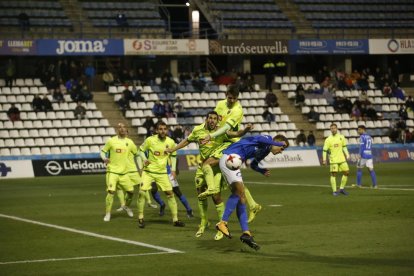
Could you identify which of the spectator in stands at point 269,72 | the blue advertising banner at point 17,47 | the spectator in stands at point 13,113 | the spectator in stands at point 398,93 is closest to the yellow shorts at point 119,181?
the spectator in stands at point 13,113

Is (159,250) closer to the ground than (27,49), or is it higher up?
closer to the ground

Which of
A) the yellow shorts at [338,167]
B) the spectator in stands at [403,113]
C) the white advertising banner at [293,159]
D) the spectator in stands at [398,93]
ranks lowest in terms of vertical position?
the white advertising banner at [293,159]

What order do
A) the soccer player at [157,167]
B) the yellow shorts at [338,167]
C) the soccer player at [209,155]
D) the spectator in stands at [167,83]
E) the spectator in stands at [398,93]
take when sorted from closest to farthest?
the soccer player at [209,155], the soccer player at [157,167], the yellow shorts at [338,167], the spectator in stands at [167,83], the spectator in stands at [398,93]

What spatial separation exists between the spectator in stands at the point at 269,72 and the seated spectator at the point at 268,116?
322 cm

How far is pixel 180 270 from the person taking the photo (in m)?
12.9

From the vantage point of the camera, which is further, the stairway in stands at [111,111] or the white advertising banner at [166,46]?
the white advertising banner at [166,46]

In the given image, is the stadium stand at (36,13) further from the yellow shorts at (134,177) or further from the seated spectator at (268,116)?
the yellow shorts at (134,177)

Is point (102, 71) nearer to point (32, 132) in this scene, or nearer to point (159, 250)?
point (32, 132)

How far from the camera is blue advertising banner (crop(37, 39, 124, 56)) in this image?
4950 cm

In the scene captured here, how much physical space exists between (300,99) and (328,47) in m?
4.36

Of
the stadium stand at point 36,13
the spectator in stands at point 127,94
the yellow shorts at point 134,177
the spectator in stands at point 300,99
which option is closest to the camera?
the yellow shorts at point 134,177

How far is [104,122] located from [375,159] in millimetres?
15068

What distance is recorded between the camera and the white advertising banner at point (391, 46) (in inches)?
2291

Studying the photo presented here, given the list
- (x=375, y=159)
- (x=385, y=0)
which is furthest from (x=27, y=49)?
(x=385, y=0)
